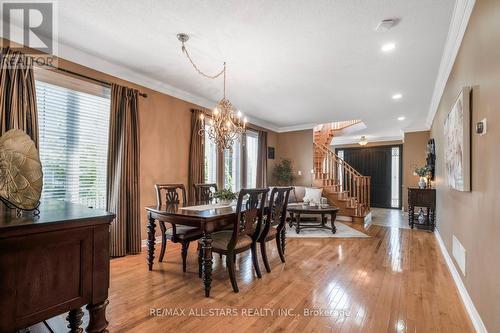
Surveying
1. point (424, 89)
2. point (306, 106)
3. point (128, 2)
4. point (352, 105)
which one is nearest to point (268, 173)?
point (306, 106)

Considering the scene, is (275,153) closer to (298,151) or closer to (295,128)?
(298,151)

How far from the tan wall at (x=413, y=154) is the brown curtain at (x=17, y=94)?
8.65m

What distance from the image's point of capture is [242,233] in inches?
106

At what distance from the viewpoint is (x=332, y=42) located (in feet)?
9.61

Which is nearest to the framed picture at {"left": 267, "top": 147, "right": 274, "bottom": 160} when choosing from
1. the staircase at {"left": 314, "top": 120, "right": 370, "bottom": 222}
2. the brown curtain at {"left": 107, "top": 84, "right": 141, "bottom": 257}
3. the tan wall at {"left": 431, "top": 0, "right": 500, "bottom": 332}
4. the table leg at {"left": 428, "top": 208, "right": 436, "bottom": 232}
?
the staircase at {"left": 314, "top": 120, "right": 370, "bottom": 222}

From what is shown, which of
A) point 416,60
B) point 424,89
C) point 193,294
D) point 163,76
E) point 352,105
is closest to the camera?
point 193,294

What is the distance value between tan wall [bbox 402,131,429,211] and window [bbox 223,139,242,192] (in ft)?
16.9

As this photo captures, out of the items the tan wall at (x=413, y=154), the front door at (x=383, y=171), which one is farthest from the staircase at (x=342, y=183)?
the front door at (x=383, y=171)

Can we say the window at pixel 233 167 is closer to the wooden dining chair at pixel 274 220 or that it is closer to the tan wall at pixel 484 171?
the wooden dining chair at pixel 274 220

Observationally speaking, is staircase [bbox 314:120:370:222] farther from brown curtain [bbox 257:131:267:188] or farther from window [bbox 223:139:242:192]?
window [bbox 223:139:242:192]

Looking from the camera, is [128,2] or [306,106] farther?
[306,106]

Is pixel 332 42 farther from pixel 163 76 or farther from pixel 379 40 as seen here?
pixel 163 76

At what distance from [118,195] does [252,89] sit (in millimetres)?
2788

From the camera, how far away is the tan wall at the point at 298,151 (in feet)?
24.8
